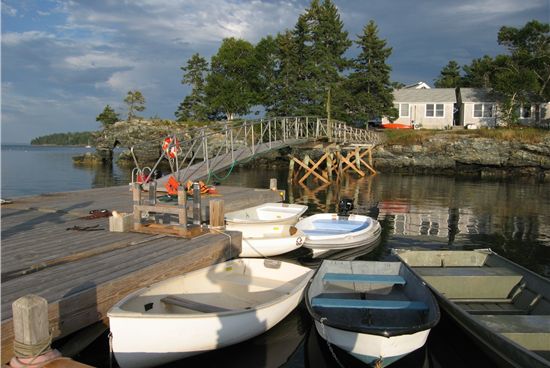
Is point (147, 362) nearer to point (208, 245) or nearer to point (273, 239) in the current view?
point (208, 245)

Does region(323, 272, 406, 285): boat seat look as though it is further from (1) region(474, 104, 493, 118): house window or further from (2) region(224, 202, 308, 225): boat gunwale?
(1) region(474, 104, 493, 118): house window

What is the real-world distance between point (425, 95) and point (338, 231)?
42406 millimetres

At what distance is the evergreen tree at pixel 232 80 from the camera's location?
59938mm

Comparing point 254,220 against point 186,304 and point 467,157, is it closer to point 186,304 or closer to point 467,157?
point 186,304

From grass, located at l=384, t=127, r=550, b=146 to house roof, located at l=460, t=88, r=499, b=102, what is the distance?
5978mm

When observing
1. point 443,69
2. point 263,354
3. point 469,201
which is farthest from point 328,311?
point 443,69

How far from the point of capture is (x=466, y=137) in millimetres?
41750

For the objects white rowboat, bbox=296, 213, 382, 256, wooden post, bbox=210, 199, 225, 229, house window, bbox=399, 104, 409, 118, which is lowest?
white rowboat, bbox=296, 213, 382, 256

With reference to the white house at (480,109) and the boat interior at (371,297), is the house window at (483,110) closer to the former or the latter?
the white house at (480,109)

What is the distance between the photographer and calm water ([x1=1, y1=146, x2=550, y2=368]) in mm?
6672

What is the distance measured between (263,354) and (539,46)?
192 ft

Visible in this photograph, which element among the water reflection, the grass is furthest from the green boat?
the grass

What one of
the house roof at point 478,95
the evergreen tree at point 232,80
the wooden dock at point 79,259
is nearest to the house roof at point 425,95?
the house roof at point 478,95

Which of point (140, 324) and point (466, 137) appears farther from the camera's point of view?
point (466, 137)
